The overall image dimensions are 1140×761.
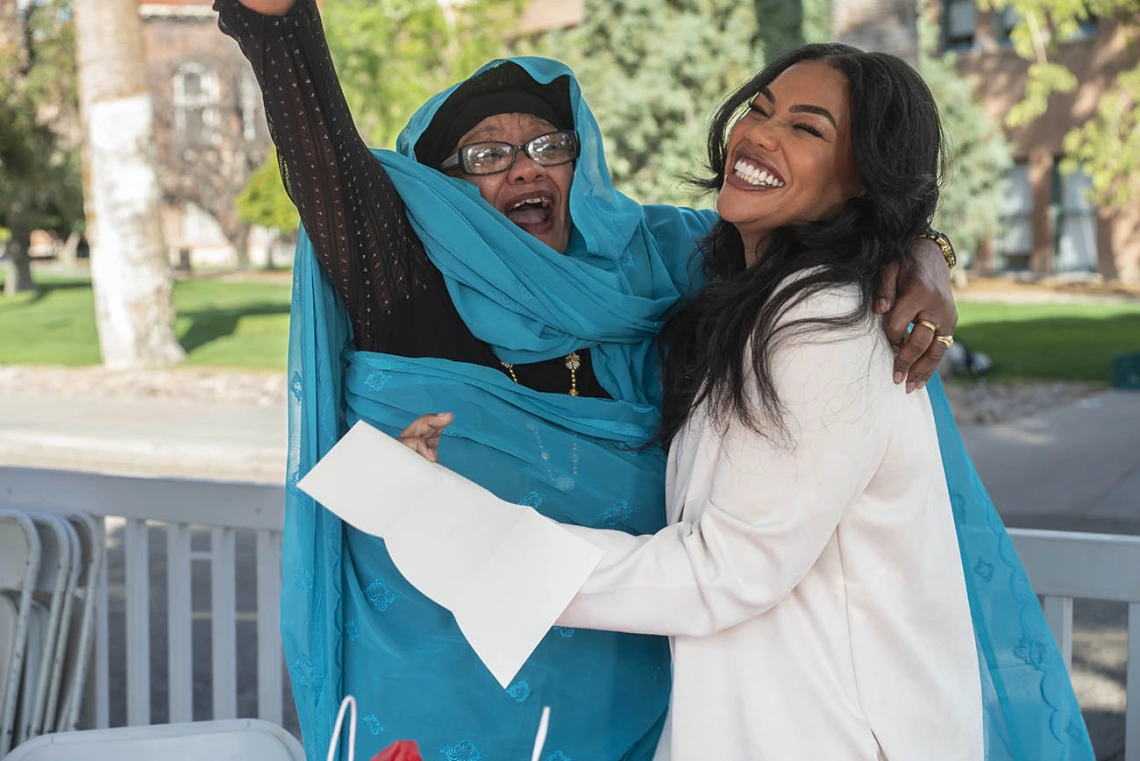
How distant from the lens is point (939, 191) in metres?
2.01

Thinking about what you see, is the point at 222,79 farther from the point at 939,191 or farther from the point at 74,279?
the point at 939,191

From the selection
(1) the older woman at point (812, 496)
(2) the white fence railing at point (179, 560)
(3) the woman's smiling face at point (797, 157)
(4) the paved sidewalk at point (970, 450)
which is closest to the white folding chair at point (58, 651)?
(2) the white fence railing at point (179, 560)

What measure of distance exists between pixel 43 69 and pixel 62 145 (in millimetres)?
2913

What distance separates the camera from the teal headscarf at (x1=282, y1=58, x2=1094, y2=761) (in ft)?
7.09

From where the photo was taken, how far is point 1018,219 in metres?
27.3

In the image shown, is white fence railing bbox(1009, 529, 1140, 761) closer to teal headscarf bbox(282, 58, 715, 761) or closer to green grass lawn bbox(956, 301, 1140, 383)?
teal headscarf bbox(282, 58, 715, 761)

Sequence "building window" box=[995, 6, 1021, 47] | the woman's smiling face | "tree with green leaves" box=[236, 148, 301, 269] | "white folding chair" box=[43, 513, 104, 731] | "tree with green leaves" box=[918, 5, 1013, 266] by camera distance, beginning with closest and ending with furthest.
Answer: the woman's smiling face, "white folding chair" box=[43, 513, 104, 731], "tree with green leaves" box=[918, 5, 1013, 266], "building window" box=[995, 6, 1021, 47], "tree with green leaves" box=[236, 148, 301, 269]

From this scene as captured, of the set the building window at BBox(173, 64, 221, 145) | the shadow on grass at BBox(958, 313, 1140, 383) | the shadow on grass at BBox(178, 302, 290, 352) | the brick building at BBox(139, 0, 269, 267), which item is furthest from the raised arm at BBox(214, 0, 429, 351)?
the building window at BBox(173, 64, 221, 145)

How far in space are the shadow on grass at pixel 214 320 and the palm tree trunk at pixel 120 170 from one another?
9.28 ft

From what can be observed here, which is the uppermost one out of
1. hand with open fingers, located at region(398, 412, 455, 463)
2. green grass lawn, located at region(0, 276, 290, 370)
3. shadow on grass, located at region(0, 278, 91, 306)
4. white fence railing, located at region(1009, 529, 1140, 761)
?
hand with open fingers, located at region(398, 412, 455, 463)

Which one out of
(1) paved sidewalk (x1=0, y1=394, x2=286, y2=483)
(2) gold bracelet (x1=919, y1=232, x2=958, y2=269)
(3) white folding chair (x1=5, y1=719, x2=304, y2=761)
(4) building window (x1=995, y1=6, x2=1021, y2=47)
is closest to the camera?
(2) gold bracelet (x1=919, y1=232, x2=958, y2=269)

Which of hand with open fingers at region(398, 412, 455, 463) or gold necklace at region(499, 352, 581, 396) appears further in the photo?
gold necklace at region(499, 352, 581, 396)

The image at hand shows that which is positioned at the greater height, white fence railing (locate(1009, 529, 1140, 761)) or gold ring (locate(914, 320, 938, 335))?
gold ring (locate(914, 320, 938, 335))

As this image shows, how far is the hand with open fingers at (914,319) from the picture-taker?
5.97ft
